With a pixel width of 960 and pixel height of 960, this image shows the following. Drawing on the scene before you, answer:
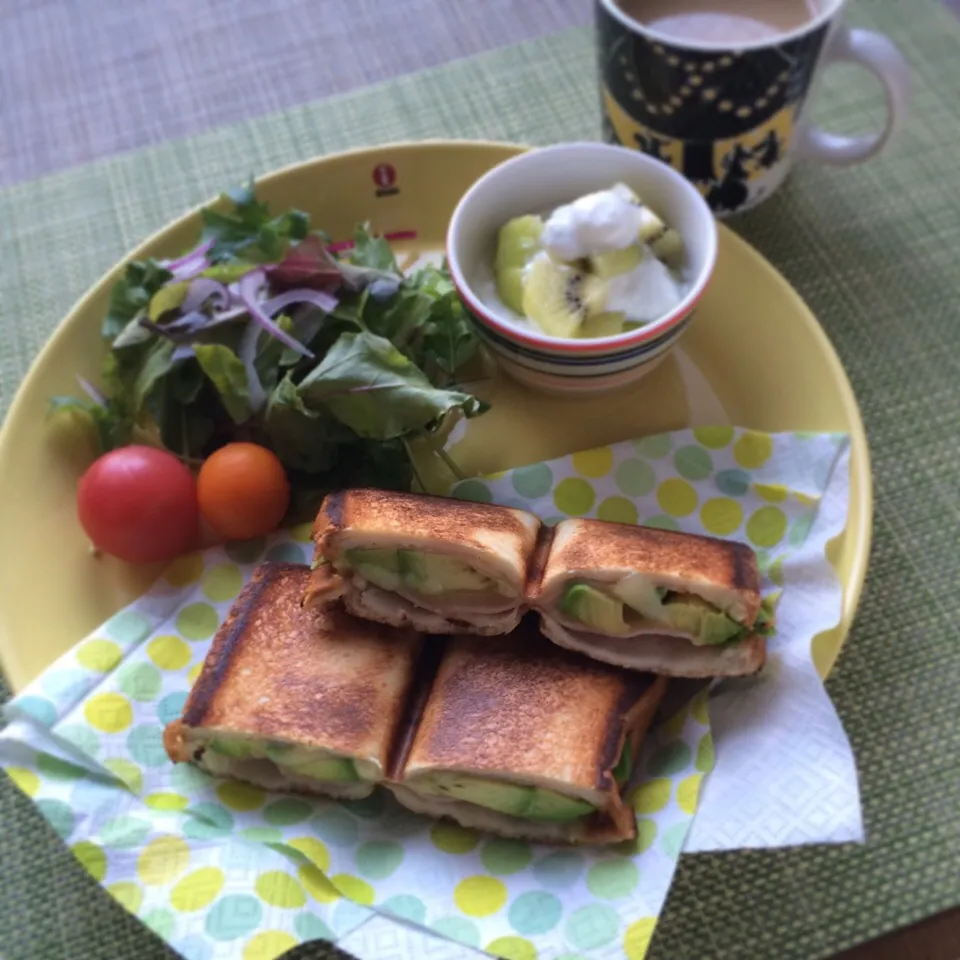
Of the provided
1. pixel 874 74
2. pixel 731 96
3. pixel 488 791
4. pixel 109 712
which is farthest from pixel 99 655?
pixel 874 74

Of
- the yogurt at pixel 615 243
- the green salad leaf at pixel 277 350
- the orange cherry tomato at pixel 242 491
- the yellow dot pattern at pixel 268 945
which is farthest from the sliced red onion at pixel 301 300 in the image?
the yellow dot pattern at pixel 268 945

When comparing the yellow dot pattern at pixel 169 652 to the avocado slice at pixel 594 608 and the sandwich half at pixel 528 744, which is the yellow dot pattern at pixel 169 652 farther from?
the avocado slice at pixel 594 608

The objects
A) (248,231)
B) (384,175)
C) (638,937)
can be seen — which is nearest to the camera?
(638,937)

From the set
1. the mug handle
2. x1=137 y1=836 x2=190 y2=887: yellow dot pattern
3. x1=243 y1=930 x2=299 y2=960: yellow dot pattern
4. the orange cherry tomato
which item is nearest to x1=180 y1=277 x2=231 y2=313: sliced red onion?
the orange cherry tomato

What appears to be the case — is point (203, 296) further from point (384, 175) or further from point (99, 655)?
point (99, 655)

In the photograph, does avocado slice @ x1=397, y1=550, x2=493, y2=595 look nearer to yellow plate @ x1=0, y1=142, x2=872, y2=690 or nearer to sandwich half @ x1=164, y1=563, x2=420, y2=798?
sandwich half @ x1=164, y1=563, x2=420, y2=798
